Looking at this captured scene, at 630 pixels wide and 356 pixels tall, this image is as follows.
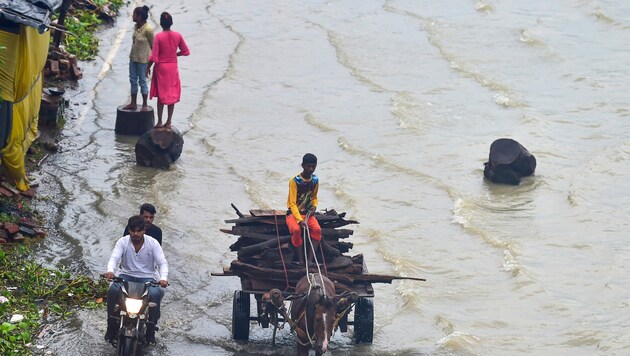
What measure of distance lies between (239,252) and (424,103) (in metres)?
14.1

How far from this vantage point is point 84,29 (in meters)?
26.2

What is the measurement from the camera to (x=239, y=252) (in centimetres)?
1220

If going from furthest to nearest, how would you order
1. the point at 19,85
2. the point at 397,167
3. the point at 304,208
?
the point at 397,167 < the point at 19,85 < the point at 304,208

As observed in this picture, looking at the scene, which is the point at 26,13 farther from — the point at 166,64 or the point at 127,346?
the point at 127,346

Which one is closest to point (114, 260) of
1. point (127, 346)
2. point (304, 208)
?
point (127, 346)

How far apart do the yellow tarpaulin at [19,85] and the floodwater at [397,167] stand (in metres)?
1.01

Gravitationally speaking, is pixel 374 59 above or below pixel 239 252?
below

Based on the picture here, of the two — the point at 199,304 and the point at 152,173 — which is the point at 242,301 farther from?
the point at 152,173

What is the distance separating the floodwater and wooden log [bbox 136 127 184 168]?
223 mm

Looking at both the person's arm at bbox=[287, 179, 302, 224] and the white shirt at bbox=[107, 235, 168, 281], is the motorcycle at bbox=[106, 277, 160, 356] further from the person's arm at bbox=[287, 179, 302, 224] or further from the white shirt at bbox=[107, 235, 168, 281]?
the person's arm at bbox=[287, 179, 302, 224]

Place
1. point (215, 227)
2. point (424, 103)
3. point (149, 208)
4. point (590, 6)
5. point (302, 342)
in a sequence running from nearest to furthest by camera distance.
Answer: point (302, 342) → point (149, 208) → point (215, 227) → point (424, 103) → point (590, 6)

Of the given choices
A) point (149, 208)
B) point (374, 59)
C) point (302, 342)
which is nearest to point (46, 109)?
point (149, 208)

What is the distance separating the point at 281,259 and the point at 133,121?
850cm

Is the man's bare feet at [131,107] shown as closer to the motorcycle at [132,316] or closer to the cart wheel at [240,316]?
the cart wheel at [240,316]
